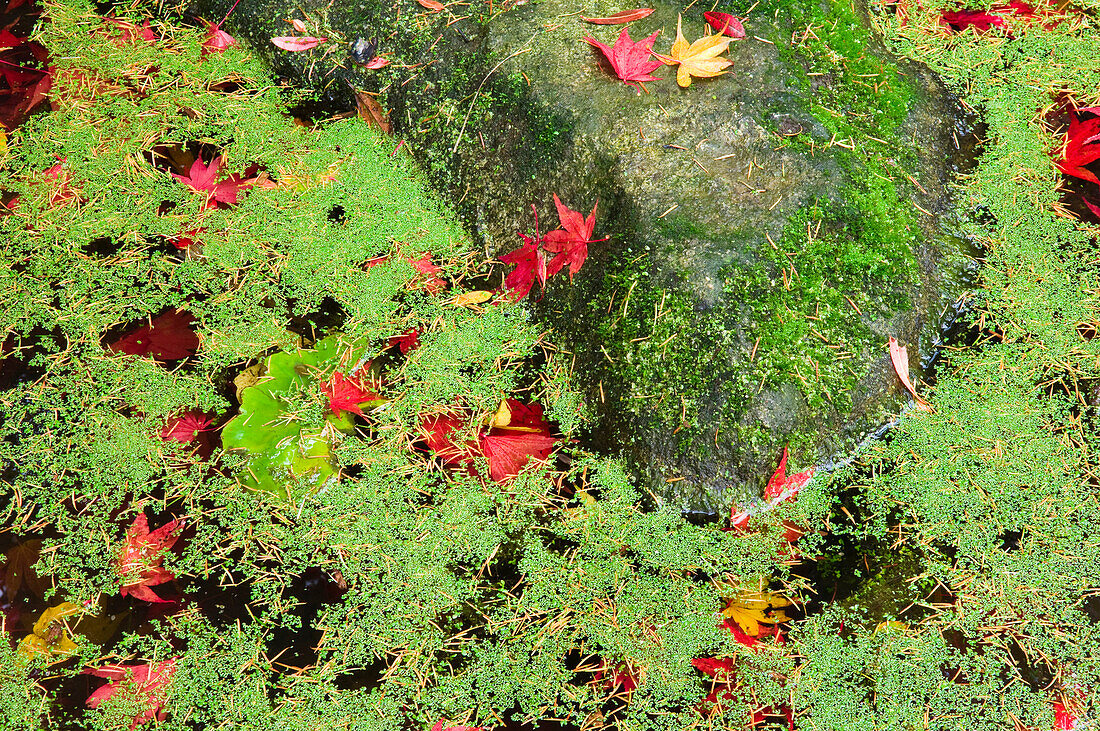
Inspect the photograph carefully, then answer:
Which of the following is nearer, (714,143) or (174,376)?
(714,143)

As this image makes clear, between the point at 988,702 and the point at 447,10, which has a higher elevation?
the point at 447,10

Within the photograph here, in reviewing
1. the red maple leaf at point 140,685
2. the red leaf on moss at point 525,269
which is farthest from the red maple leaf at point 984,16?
the red maple leaf at point 140,685

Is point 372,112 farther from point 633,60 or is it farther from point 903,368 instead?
point 903,368

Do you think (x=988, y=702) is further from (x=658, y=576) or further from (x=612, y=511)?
(x=612, y=511)

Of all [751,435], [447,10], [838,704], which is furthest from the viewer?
[447,10]

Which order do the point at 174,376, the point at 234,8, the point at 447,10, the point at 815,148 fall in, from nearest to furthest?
the point at 815,148 → the point at 174,376 → the point at 447,10 → the point at 234,8

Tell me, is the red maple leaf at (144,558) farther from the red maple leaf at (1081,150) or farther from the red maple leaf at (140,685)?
the red maple leaf at (1081,150)

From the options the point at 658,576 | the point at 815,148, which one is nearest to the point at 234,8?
the point at 815,148

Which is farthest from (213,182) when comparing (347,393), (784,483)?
(784,483)
